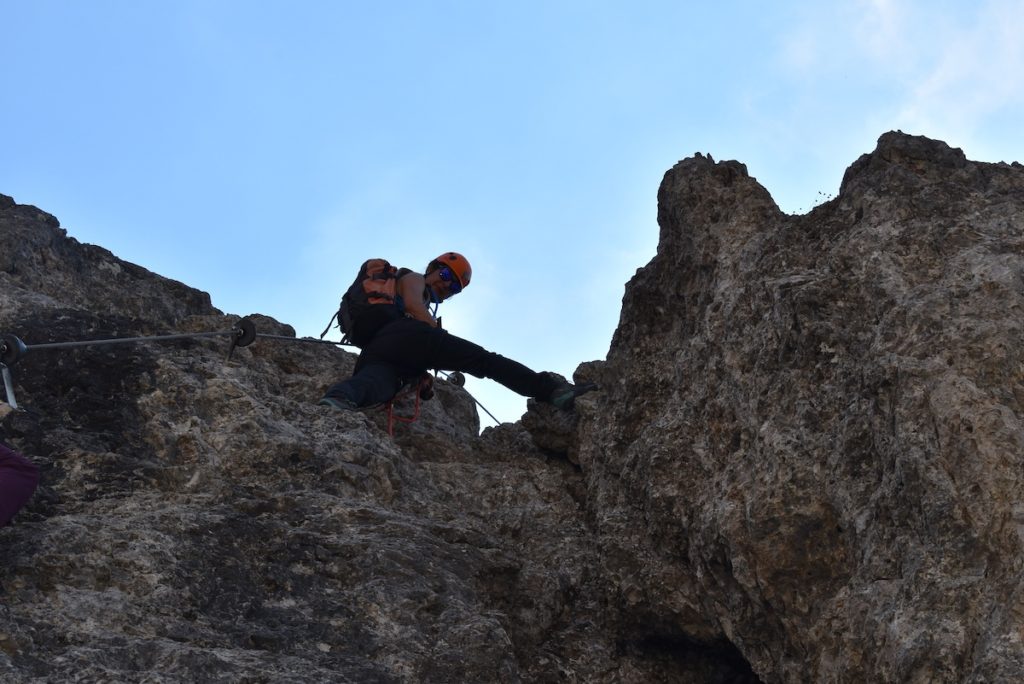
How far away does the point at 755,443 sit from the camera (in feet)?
26.2

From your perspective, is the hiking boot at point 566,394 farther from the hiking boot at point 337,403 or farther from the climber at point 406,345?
the hiking boot at point 337,403

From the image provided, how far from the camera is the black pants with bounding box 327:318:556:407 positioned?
11180 mm

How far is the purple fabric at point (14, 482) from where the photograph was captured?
7230mm

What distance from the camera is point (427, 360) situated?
37.5 ft

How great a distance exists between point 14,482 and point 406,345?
4.48 meters

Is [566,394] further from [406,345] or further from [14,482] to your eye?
[14,482]

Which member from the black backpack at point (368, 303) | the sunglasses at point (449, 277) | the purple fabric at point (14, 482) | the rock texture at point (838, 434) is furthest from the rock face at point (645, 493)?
the sunglasses at point (449, 277)

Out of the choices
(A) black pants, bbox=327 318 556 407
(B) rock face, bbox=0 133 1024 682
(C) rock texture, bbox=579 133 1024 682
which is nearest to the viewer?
(C) rock texture, bbox=579 133 1024 682

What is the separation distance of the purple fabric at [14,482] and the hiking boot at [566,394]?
5.04 m

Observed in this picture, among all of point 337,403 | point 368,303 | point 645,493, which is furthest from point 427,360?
point 645,493

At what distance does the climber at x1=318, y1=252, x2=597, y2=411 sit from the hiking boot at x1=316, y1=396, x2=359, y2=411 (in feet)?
2.04

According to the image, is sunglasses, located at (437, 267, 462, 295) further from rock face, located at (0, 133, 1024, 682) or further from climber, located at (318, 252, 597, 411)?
rock face, located at (0, 133, 1024, 682)

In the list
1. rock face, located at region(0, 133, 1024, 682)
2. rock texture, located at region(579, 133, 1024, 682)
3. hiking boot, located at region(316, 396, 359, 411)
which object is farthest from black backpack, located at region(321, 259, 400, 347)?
rock texture, located at region(579, 133, 1024, 682)

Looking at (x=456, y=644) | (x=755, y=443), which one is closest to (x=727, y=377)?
(x=755, y=443)
